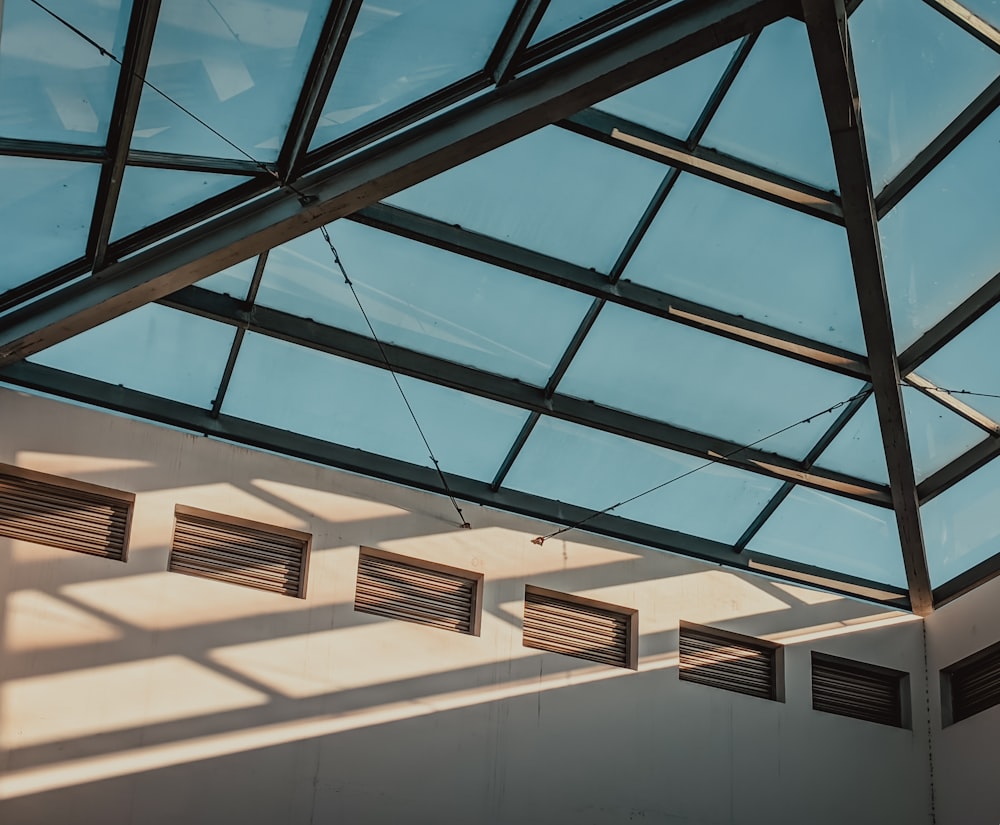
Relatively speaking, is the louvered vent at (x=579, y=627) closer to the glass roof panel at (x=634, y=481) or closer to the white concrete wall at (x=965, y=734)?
the glass roof panel at (x=634, y=481)

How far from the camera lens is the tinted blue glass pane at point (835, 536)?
14227mm

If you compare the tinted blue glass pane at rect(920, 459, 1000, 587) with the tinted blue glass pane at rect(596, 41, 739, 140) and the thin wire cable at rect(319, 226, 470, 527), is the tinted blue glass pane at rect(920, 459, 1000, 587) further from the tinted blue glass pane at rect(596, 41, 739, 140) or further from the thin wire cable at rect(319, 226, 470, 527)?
the tinted blue glass pane at rect(596, 41, 739, 140)

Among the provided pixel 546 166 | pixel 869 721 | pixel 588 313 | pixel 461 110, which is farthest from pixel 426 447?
pixel 869 721

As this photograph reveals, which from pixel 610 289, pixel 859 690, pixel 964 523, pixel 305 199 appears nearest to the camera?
pixel 305 199

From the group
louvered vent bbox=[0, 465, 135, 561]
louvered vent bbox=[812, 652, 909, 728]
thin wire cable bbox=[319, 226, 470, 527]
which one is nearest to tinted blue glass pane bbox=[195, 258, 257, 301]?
thin wire cable bbox=[319, 226, 470, 527]

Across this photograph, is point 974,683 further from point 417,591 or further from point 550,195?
point 550,195

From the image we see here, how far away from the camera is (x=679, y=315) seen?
12234 mm

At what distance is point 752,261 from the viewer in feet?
39.0

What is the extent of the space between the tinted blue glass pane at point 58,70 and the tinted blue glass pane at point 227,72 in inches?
11.3

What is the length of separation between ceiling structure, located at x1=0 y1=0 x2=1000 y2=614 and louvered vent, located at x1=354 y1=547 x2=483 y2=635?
889 mm

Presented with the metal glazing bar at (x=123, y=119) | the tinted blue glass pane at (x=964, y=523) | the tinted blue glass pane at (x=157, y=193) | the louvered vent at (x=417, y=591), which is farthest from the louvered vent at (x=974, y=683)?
the metal glazing bar at (x=123, y=119)

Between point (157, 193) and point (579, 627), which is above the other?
point (157, 193)

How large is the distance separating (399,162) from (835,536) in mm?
7264

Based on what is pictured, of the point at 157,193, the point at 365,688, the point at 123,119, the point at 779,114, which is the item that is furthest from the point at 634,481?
the point at 123,119
